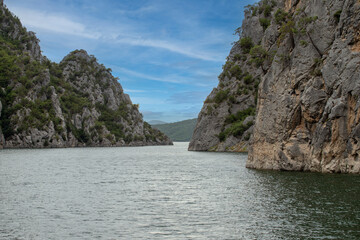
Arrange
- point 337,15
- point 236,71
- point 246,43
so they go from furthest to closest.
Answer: point 246,43
point 236,71
point 337,15

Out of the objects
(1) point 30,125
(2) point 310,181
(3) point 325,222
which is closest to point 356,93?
(2) point 310,181

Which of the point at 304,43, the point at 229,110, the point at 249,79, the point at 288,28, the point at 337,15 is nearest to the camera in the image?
the point at 337,15

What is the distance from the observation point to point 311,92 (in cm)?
4803

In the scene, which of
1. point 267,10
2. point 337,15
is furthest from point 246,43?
point 337,15

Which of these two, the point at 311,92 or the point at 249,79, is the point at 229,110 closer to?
the point at 249,79

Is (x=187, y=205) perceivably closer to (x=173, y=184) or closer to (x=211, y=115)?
(x=173, y=184)

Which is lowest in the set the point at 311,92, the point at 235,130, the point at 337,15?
the point at 235,130

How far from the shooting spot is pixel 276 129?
172 feet

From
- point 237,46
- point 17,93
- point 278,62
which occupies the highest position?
point 237,46

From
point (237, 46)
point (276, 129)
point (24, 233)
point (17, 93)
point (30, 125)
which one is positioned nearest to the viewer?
point (24, 233)

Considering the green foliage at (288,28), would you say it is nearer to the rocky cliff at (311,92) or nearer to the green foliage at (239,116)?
the rocky cliff at (311,92)

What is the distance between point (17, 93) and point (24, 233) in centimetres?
18875

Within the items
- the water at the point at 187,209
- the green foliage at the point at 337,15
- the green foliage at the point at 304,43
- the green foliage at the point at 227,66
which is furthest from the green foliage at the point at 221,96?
the water at the point at 187,209

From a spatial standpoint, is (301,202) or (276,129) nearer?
(301,202)
